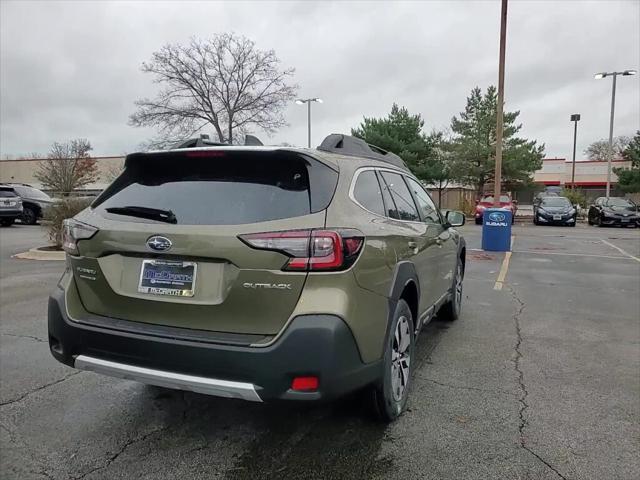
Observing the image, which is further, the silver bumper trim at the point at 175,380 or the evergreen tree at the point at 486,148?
the evergreen tree at the point at 486,148

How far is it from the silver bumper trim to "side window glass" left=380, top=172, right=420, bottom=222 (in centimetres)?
183

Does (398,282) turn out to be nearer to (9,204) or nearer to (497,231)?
(497,231)

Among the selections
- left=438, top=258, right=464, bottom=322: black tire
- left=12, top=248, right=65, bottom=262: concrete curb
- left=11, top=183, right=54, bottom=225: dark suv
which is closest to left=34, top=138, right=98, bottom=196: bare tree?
left=11, top=183, right=54, bottom=225: dark suv

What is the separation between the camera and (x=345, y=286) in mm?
2516

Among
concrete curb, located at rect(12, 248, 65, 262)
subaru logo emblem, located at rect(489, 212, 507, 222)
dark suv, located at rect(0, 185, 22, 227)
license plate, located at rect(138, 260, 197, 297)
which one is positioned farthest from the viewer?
dark suv, located at rect(0, 185, 22, 227)

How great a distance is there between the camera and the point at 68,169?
43.9 meters

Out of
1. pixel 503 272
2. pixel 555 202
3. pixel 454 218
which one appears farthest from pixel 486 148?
pixel 454 218

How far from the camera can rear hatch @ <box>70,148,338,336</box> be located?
97.6 inches

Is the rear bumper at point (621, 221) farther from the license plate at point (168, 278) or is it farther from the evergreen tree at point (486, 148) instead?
the license plate at point (168, 278)

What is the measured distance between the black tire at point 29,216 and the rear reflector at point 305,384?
2199cm

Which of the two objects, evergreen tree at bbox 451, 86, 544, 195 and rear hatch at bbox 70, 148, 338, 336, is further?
evergreen tree at bbox 451, 86, 544, 195

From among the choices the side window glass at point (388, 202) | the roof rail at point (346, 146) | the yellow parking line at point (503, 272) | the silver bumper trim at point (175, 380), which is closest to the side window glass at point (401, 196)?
the side window glass at point (388, 202)

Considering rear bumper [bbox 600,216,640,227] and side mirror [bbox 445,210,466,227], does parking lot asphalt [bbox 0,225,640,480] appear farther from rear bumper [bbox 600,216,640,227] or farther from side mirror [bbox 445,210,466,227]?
rear bumper [bbox 600,216,640,227]

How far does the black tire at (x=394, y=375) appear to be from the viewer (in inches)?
117
